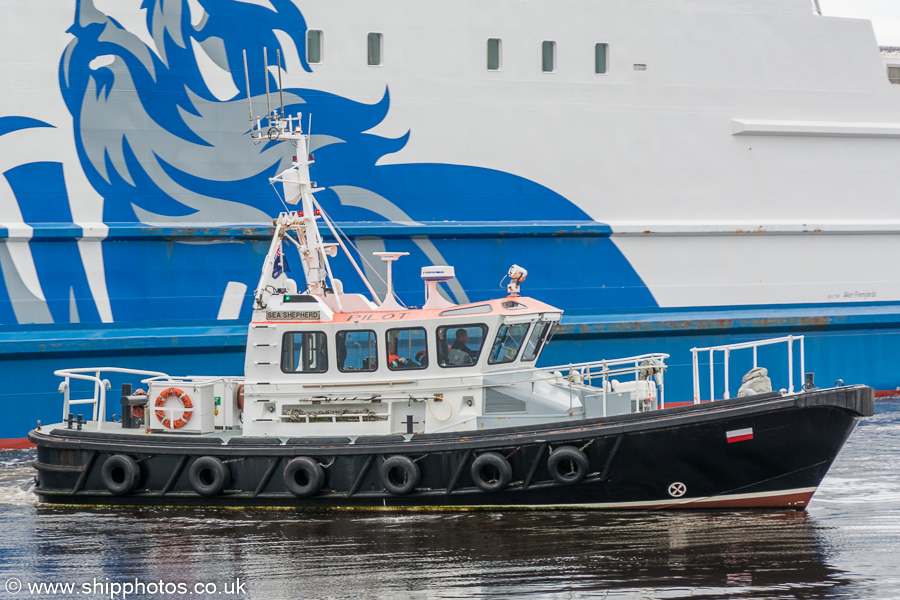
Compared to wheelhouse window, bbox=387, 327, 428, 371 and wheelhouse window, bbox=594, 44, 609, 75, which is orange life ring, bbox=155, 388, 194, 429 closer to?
wheelhouse window, bbox=387, 327, 428, 371

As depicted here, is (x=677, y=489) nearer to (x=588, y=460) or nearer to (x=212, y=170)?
(x=588, y=460)

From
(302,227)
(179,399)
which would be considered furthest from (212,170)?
(179,399)

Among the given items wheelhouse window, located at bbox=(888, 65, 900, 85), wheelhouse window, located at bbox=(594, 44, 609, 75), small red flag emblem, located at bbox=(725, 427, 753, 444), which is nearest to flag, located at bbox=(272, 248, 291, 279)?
small red flag emblem, located at bbox=(725, 427, 753, 444)

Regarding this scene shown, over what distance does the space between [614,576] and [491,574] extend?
2.71 ft

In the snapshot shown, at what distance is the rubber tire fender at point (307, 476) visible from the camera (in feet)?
26.6

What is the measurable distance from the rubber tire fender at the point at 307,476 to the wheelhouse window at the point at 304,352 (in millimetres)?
796

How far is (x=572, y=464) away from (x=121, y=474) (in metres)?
4.12

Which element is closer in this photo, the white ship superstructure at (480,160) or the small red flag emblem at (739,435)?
the small red flag emblem at (739,435)

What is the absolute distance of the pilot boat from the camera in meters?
7.71

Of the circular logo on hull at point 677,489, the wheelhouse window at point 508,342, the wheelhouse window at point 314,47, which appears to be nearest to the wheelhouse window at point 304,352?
the wheelhouse window at point 508,342

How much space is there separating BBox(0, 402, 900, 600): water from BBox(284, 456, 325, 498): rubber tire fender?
9.1 inches

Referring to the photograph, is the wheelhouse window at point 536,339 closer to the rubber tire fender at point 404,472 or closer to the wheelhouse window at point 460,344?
the wheelhouse window at point 460,344

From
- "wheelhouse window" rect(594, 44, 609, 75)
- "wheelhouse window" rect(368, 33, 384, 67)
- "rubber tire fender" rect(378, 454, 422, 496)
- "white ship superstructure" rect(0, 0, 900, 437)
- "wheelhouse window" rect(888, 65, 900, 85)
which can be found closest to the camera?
"rubber tire fender" rect(378, 454, 422, 496)

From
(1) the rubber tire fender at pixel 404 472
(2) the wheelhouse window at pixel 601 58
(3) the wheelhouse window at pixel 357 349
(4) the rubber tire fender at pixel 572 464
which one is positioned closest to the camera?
(4) the rubber tire fender at pixel 572 464
